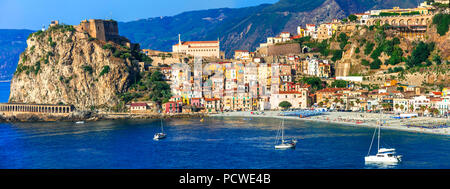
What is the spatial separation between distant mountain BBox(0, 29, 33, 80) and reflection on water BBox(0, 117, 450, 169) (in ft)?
390

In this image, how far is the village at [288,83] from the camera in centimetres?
3760

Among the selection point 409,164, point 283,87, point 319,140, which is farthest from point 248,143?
point 283,87

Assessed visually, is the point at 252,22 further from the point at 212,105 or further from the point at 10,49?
the point at 212,105

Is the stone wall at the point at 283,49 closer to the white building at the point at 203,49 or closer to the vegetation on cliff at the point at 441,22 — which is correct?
the white building at the point at 203,49

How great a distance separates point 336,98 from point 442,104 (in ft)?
26.5

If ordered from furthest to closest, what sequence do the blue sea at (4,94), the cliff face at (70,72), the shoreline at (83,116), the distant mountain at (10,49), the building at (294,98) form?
the distant mountain at (10,49) < the blue sea at (4,94) < the cliff face at (70,72) < the building at (294,98) < the shoreline at (83,116)

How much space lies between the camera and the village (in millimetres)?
37597

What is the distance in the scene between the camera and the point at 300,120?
35281mm

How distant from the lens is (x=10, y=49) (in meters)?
157

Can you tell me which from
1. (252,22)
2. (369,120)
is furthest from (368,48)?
(252,22)

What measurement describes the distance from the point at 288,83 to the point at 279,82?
0.89 metres

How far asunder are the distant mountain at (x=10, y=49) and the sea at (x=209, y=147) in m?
119

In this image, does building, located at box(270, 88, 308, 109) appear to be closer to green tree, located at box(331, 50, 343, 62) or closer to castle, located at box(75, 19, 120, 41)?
green tree, located at box(331, 50, 343, 62)

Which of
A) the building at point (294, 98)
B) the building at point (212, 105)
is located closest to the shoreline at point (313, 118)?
the building at point (212, 105)
